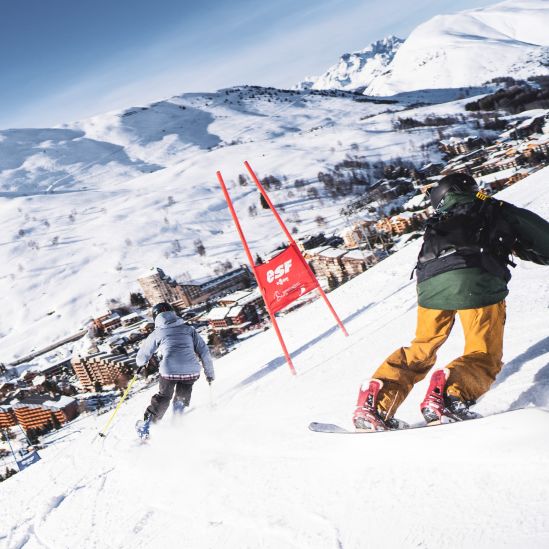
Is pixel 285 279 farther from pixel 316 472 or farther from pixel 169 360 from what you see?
pixel 316 472

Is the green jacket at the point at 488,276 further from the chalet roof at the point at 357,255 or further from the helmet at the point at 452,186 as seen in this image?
the chalet roof at the point at 357,255

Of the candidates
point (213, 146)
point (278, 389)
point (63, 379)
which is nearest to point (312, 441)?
point (278, 389)

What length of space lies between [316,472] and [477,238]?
5.48ft

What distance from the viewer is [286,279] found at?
5902mm

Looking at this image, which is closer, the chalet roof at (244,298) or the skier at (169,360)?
the skier at (169,360)

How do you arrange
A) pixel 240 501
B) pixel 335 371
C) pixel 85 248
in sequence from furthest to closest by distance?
pixel 85 248, pixel 335 371, pixel 240 501

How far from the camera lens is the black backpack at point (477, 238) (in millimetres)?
2539

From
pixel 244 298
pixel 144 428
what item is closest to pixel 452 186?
pixel 144 428

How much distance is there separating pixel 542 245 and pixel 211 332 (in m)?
36.0

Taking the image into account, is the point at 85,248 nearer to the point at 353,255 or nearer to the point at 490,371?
the point at 353,255

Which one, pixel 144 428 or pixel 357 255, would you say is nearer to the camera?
pixel 144 428

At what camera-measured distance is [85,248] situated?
10381cm

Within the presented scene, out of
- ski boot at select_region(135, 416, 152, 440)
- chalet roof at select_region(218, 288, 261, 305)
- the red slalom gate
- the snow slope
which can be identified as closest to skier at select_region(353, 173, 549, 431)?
the snow slope

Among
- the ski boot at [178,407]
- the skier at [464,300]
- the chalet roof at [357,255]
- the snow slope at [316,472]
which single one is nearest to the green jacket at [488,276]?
the skier at [464,300]
